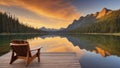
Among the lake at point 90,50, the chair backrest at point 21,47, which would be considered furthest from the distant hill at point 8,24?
the chair backrest at point 21,47

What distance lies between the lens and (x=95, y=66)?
29.3 feet

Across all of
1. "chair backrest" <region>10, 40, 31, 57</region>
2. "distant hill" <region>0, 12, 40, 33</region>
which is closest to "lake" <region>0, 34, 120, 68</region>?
"chair backrest" <region>10, 40, 31, 57</region>

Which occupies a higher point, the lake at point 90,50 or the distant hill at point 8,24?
the distant hill at point 8,24

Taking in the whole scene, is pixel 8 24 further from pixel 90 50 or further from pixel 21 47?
pixel 21 47

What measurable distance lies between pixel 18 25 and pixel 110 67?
56.4 meters

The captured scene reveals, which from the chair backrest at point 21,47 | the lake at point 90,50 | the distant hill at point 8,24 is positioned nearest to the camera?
the chair backrest at point 21,47

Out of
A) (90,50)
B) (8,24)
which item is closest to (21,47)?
(90,50)

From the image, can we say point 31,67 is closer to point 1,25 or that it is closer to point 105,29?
point 1,25

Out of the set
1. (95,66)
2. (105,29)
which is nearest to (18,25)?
(105,29)

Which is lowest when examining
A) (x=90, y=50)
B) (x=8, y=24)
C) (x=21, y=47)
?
(x=90, y=50)

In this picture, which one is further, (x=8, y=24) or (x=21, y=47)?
(x=8, y=24)

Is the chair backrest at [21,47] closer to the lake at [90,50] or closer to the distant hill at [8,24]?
the lake at [90,50]

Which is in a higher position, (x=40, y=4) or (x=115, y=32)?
(x=40, y=4)

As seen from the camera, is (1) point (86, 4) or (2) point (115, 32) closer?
(1) point (86, 4)
